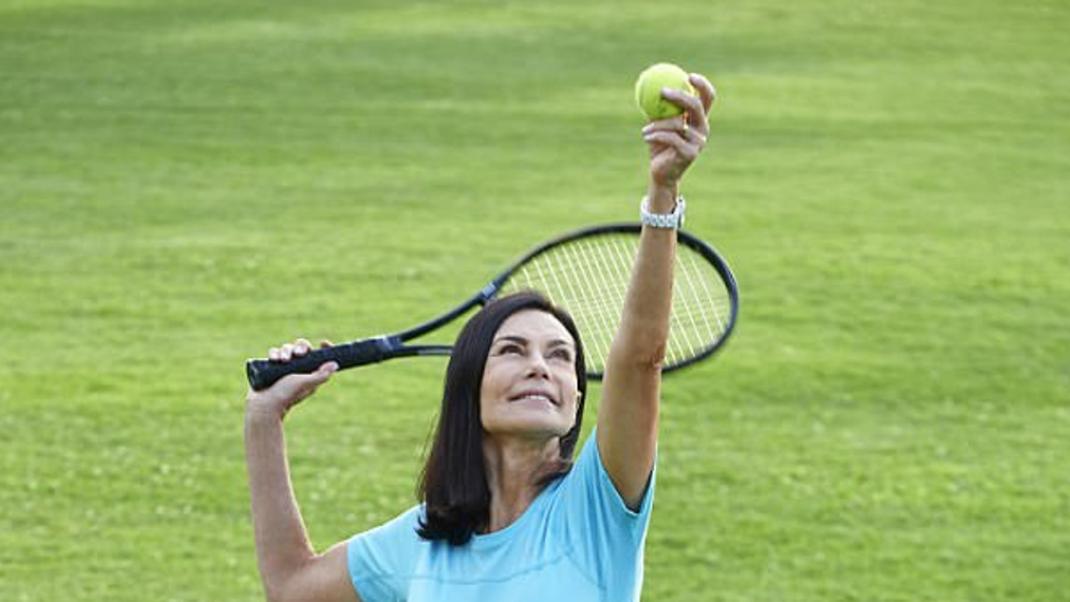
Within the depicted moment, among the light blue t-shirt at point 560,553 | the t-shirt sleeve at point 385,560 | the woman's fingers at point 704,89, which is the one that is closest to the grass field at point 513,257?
the t-shirt sleeve at point 385,560

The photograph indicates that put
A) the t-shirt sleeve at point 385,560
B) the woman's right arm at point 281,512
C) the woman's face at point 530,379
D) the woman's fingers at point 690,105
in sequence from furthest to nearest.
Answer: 1. the woman's right arm at point 281,512
2. the t-shirt sleeve at point 385,560
3. the woman's face at point 530,379
4. the woman's fingers at point 690,105

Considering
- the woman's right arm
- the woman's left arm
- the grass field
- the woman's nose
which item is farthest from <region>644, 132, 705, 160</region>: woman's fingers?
the grass field

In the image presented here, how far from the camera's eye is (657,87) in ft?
13.1

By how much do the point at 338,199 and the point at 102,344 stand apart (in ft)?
14.1

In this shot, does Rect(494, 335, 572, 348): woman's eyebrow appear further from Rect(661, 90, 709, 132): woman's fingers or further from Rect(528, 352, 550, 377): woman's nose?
Rect(661, 90, 709, 132): woman's fingers

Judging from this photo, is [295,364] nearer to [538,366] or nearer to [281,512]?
[281,512]

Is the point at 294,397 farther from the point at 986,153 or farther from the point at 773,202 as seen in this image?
the point at 986,153

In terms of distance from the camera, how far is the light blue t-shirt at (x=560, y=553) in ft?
12.9

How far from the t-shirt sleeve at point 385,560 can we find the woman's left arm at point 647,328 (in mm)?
470

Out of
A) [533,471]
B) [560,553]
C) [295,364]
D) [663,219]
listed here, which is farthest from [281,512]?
[663,219]

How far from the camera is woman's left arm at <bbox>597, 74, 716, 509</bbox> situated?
3.71 m

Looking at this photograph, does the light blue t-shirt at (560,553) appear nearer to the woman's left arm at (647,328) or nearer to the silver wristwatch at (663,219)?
the woman's left arm at (647,328)

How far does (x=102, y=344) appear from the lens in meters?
13.1

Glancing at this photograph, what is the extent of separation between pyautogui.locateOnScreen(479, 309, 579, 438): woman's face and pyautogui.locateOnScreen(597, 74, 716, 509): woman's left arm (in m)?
0.11
